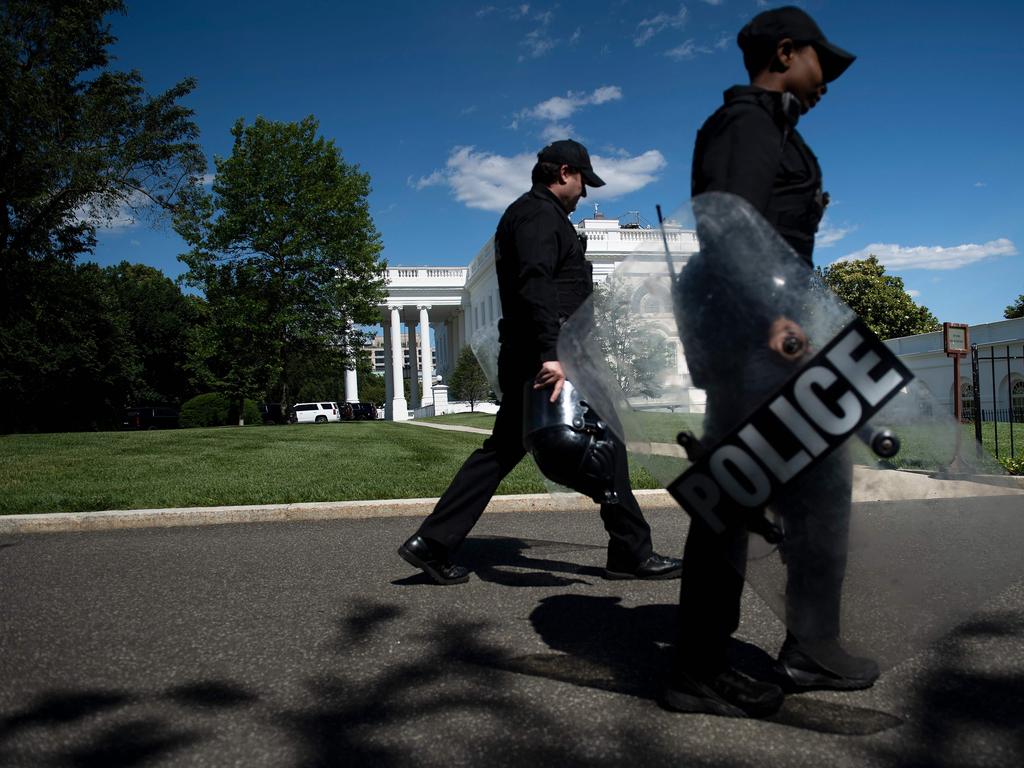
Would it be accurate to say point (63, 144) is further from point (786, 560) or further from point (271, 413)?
point (271, 413)

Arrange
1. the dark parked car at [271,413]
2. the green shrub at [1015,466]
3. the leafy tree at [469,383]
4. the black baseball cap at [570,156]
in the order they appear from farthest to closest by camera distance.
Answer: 1. the leafy tree at [469,383]
2. the dark parked car at [271,413]
3. the green shrub at [1015,466]
4. the black baseball cap at [570,156]

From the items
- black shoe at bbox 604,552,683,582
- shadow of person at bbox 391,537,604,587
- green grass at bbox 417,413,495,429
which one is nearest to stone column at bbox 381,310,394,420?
green grass at bbox 417,413,495,429

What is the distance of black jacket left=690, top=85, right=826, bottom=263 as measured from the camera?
2029 millimetres

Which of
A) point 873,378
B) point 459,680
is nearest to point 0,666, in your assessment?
point 459,680

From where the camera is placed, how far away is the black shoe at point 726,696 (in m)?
2.13

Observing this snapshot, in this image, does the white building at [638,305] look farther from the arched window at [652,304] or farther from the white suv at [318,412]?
the white suv at [318,412]

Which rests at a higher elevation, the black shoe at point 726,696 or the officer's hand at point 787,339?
the officer's hand at point 787,339

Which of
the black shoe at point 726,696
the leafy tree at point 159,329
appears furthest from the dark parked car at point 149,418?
the black shoe at point 726,696

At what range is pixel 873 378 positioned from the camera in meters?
1.81

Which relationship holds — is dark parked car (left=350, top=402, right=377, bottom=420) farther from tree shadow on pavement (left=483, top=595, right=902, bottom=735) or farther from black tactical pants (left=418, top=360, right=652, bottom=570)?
tree shadow on pavement (left=483, top=595, right=902, bottom=735)

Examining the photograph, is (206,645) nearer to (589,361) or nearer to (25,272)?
(589,361)

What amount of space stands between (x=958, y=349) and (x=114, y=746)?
341 inches

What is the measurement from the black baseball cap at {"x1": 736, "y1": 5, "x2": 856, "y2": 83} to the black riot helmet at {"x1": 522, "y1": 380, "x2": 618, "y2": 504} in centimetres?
148

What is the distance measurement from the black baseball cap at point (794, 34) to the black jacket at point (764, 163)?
0.13 m
